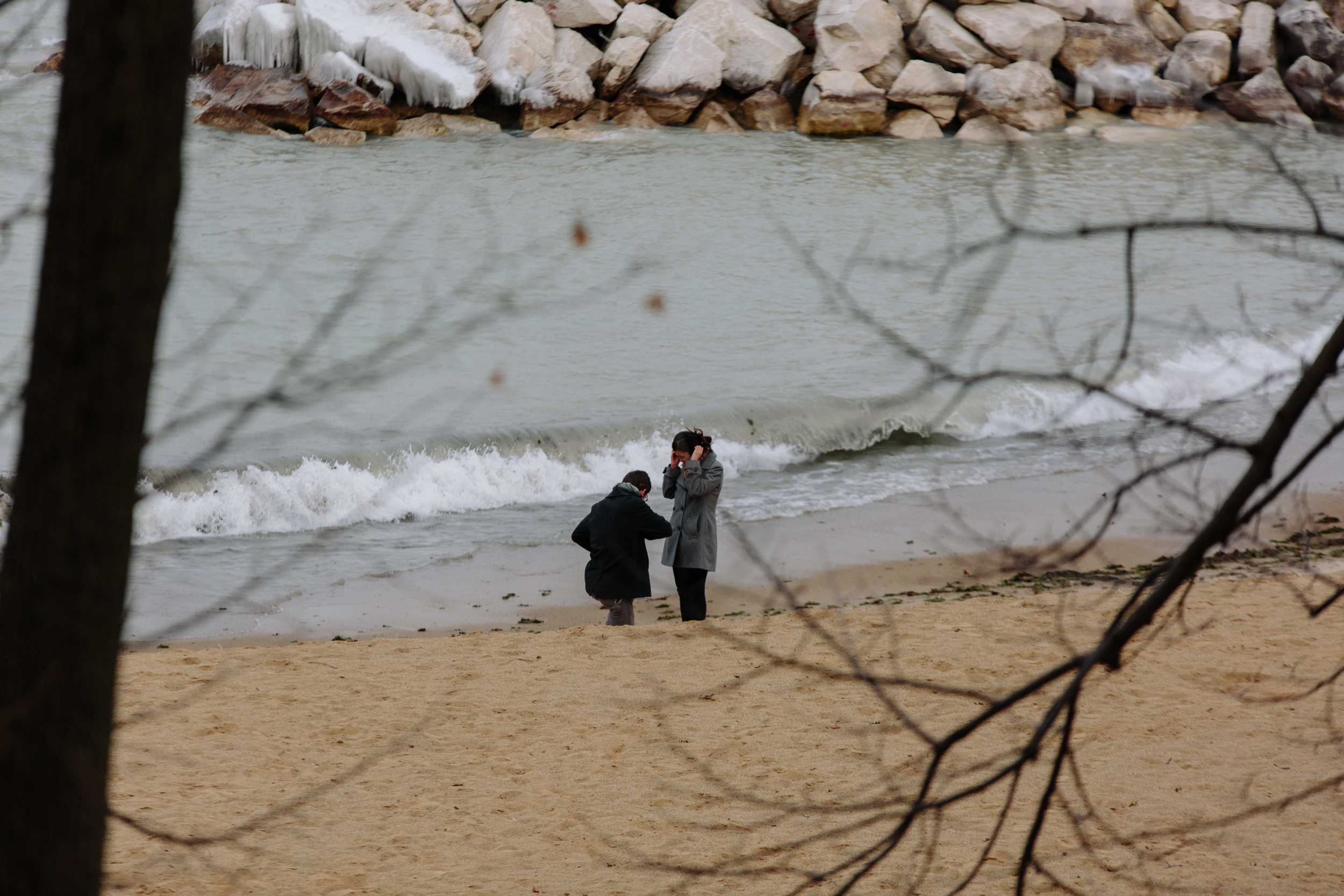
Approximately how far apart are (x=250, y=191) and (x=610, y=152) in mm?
7438

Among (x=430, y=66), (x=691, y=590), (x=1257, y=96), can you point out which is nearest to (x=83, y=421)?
(x=691, y=590)

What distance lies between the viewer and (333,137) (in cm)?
2606

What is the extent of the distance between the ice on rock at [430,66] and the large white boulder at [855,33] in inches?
303

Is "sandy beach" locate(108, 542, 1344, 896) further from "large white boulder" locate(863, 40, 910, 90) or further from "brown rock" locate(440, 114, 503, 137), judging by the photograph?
"large white boulder" locate(863, 40, 910, 90)

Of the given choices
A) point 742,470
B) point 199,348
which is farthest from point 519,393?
point 199,348

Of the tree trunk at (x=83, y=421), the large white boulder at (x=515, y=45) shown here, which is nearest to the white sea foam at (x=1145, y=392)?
the tree trunk at (x=83, y=421)

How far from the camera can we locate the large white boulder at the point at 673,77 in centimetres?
2716

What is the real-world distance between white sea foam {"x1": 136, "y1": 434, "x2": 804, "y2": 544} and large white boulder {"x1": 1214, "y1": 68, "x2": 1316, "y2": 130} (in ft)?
61.4

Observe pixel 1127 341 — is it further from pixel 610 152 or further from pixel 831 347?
pixel 610 152

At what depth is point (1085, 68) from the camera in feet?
97.1

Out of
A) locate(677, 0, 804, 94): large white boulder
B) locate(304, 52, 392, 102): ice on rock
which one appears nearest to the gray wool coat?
locate(304, 52, 392, 102): ice on rock

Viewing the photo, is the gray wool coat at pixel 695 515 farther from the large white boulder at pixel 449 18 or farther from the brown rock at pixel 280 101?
the large white boulder at pixel 449 18

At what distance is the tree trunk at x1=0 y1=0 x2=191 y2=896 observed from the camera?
1.92m

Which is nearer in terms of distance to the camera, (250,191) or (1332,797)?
(1332,797)
